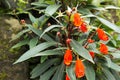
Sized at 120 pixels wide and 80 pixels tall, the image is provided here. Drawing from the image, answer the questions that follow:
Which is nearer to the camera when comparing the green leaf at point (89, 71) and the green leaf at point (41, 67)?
the green leaf at point (89, 71)

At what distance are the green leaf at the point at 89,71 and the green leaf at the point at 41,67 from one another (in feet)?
1.26

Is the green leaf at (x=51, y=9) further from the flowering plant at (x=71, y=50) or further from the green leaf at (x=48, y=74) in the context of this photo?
the green leaf at (x=48, y=74)

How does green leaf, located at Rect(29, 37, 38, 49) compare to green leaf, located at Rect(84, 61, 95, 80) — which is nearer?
green leaf, located at Rect(84, 61, 95, 80)

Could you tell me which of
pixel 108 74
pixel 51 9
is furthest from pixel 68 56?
pixel 51 9

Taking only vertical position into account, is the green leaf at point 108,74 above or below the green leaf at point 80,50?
below

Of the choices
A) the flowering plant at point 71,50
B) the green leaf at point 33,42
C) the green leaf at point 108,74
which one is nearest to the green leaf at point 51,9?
the flowering plant at point 71,50

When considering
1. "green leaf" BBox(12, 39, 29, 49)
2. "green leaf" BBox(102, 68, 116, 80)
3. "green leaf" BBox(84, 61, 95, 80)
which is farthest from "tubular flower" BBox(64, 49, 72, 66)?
"green leaf" BBox(12, 39, 29, 49)

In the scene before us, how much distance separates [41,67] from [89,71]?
575mm

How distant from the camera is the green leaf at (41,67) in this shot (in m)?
3.56

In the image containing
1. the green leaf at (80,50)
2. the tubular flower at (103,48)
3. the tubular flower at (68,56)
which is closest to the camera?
the tubular flower at (68,56)

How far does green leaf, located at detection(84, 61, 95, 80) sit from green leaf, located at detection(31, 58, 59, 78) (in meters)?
0.38

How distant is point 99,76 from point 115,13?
2.03 metres

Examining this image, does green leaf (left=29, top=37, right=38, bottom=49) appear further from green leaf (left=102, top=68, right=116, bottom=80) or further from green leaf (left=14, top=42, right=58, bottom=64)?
green leaf (left=102, top=68, right=116, bottom=80)

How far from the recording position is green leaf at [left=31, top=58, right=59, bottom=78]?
3.56 metres
